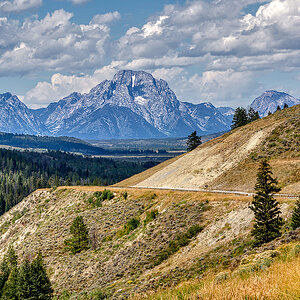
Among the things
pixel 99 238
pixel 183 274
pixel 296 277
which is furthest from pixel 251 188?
pixel 296 277

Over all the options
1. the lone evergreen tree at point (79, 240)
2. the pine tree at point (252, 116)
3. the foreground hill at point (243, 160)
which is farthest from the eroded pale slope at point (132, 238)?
the pine tree at point (252, 116)

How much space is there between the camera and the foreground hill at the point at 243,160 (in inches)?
2874

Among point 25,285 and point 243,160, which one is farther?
point 243,160

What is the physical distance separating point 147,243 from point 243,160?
44402 mm

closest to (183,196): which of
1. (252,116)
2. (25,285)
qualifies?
(25,285)

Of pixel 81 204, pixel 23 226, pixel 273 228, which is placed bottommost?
pixel 23 226

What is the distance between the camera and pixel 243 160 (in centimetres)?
8575

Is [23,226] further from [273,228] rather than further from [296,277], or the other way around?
[296,277]

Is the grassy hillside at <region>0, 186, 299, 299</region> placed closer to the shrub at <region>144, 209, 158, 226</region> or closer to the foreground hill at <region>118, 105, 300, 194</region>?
the shrub at <region>144, 209, 158, 226</region>

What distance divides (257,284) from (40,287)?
39.5m

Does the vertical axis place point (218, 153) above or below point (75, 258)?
above

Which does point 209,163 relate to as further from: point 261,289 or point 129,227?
point 261,289

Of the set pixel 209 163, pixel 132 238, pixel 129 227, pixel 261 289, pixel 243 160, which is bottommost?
pixel 132 238

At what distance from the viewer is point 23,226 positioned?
3969 inches
